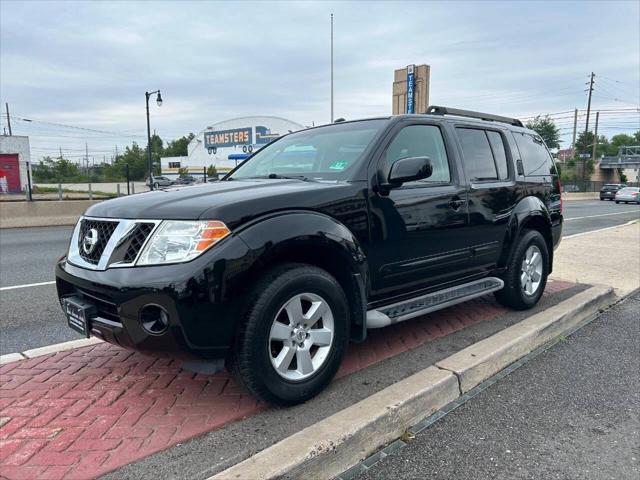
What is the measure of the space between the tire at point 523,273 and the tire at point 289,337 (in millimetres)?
2334

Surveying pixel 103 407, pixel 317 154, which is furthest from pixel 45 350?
pixel 317 154

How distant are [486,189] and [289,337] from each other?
8.08 ft

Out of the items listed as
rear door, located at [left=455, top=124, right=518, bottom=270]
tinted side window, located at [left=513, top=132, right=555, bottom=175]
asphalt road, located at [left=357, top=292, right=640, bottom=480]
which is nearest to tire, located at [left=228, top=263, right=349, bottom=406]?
asphalt road, located at [left=357, top=292, right=640, bottom=480]

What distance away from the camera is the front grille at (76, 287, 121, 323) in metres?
2.63

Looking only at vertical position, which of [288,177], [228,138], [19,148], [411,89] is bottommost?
[288,177]

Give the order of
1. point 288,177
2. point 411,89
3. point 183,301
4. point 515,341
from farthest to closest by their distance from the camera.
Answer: point 411,89 < point 515,341 < point 288,177 < point 183,301

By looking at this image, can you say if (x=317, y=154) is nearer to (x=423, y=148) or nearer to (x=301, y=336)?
(x=423, y=148)

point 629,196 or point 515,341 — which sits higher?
point 515,341

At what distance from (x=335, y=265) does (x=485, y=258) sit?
1878 mm

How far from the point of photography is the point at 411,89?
45.7 feet

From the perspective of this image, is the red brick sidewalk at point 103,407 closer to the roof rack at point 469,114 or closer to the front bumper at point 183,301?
the front bumper at point 183,301

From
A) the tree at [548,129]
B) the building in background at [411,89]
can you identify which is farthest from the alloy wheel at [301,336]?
the tree at [548,129]

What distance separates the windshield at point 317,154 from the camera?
3501mm

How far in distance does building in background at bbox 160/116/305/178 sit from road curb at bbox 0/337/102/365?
164 ft
